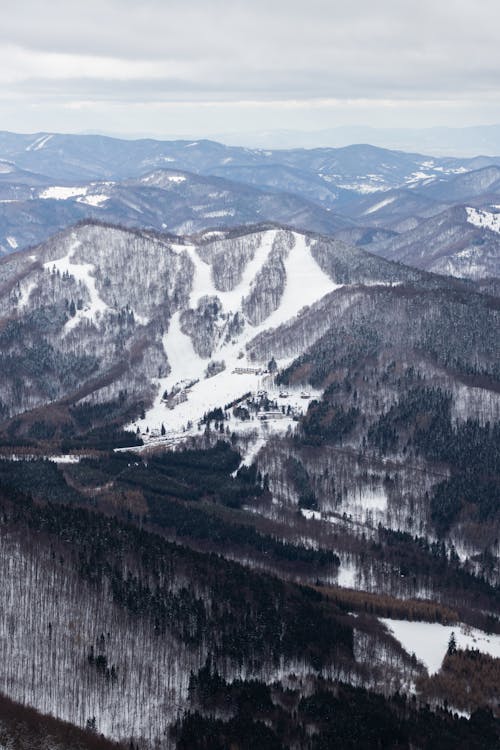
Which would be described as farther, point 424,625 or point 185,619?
point 424,625

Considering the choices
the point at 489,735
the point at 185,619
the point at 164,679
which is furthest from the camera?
the point at 185,619

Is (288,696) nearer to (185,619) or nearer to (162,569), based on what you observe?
(185,619)

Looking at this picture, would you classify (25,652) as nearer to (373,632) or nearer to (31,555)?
(31,555)

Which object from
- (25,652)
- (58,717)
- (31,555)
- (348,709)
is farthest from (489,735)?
(31,555)

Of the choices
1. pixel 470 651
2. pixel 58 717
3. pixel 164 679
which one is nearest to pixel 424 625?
pixel 470 651

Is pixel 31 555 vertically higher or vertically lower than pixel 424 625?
higher

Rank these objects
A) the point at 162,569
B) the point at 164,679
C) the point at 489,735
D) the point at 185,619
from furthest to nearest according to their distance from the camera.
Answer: the point at 162,569 → the point at 185,619 → the point at 164,679 → the point at 489,735
